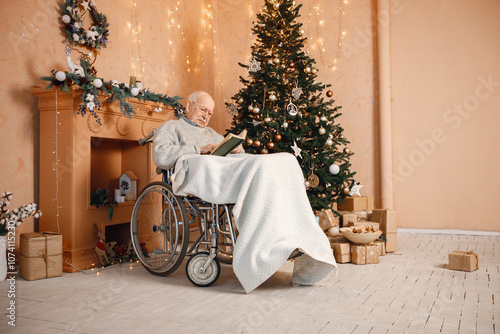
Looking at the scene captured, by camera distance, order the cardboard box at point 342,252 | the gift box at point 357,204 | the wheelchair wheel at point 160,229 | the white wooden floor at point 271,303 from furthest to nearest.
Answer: the gift box at point 357,204 → the cardboard box at point 342,252 → the wheelchair wheel at point 160,229 → the white wooden floor at point 271,303

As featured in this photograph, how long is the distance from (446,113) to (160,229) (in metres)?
3.31

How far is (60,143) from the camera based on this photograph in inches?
113

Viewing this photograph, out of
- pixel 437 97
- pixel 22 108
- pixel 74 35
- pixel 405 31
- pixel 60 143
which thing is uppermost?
pixel 405 31

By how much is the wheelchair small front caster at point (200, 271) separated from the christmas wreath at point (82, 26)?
82.1 inches

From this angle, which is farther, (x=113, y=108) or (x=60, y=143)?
(x=113, y=108)

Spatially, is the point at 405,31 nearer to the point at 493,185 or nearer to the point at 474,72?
the point at 474,72

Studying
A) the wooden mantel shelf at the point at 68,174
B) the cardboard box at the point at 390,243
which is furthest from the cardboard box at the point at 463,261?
the wooden mantel shelf at the point at 68,174

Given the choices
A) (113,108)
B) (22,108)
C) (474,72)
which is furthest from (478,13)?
(22,108)

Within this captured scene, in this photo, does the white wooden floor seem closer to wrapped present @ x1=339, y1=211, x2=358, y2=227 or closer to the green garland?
wrapped present @ x1=339, y1=211, x2=358, y2=227

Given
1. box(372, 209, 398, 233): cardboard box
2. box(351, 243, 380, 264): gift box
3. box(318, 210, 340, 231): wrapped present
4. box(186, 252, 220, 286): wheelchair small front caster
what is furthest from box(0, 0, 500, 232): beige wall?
box(186, 252, 220, 286): wheelchair small front caster

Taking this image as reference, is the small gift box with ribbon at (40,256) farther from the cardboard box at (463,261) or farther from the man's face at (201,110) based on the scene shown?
the cardboard box at (463,261)

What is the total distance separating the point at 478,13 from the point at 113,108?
380 cm

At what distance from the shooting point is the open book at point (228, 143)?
2.34 m

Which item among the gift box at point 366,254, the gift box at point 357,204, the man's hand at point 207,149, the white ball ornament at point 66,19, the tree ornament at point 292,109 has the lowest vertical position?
the gift box at point 366,254
